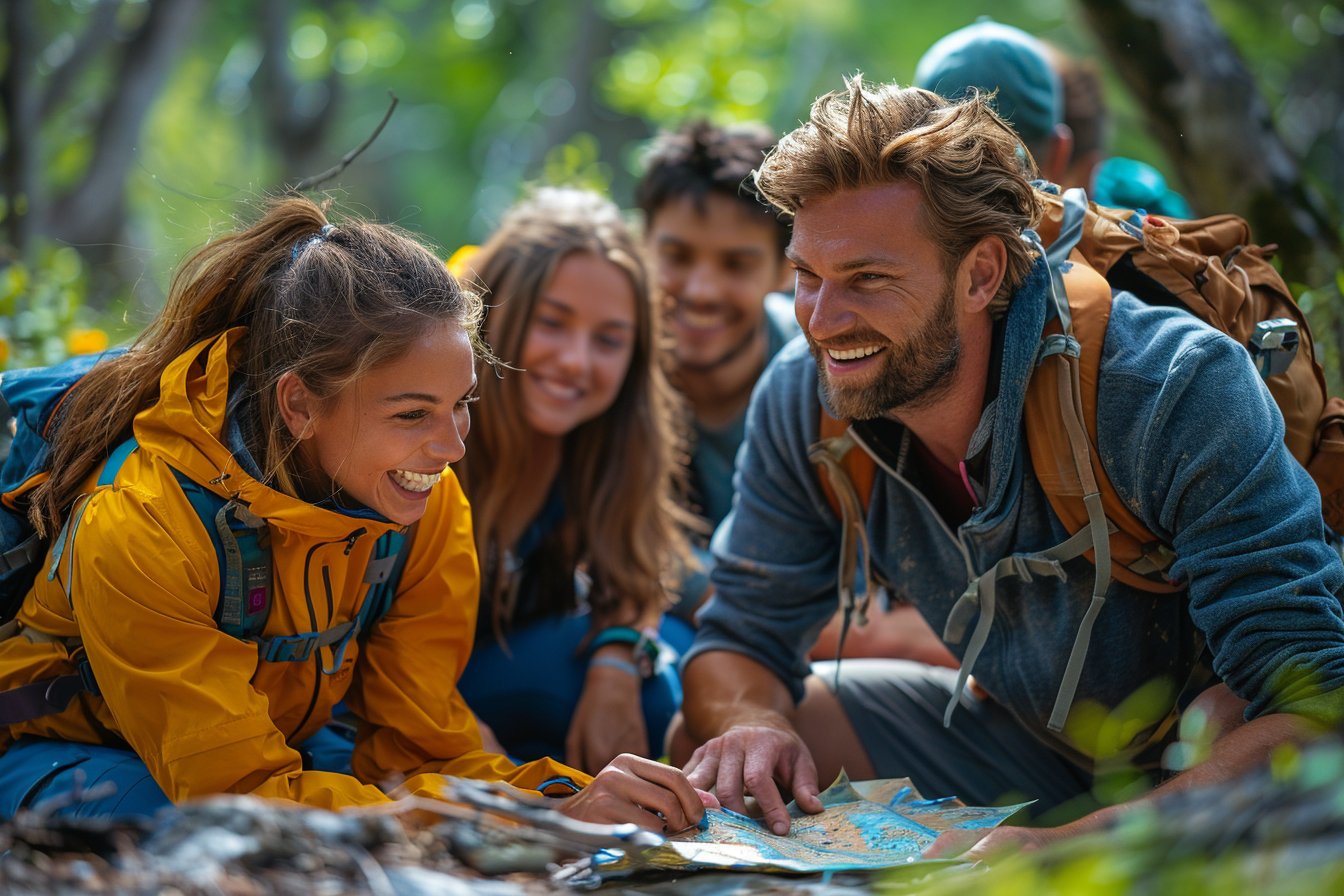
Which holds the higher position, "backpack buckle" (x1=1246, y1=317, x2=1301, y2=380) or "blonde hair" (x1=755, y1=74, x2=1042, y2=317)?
"blonde hair" (x1=755, y1=74, x2=1042, y2=317)

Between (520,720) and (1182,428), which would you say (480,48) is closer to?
(520,720)

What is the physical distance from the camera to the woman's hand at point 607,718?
4.06m

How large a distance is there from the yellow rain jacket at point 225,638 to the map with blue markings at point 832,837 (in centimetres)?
46

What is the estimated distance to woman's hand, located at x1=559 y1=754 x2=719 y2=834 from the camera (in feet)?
9.14

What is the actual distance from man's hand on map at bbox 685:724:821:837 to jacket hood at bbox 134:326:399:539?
38.5 inches

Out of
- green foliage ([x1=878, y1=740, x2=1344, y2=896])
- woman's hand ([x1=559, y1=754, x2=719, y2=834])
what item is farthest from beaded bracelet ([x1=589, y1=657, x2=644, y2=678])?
green foliage ([x1=878, y1=740, x2=1344, y2=896])

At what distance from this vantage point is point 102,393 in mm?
3051

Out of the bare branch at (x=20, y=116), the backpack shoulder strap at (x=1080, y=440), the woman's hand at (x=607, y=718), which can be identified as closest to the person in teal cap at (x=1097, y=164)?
the backpack shoulder strap at (x=1080, y=440)

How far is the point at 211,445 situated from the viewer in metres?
2.82

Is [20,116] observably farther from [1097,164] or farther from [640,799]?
[640,799]

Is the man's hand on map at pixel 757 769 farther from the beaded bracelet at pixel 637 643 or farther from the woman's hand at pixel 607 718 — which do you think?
the beaded bracelet at pixel 637 643

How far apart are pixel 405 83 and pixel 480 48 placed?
2.23m

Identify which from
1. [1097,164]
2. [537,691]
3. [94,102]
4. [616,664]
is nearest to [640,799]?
[616,664]

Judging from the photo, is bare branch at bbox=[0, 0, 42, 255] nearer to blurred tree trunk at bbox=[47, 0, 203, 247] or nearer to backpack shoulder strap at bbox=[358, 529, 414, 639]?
blurred tree trunk at bbox=[47, 0, 203, 247]
